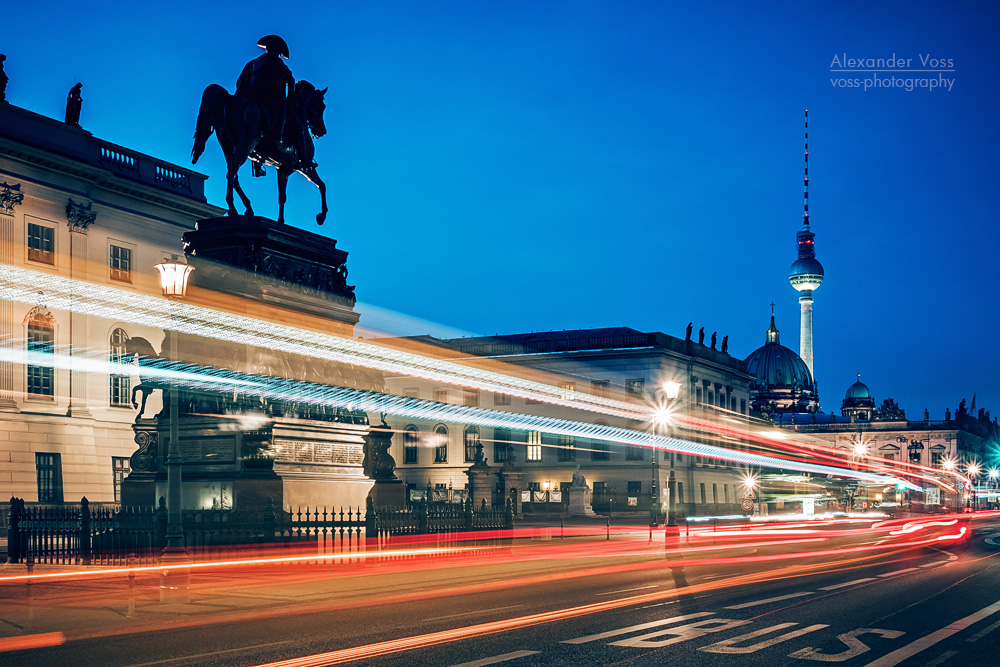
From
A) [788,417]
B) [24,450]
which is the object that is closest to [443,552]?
[24,450]

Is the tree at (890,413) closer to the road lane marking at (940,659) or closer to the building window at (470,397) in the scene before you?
the building window at (470,397)

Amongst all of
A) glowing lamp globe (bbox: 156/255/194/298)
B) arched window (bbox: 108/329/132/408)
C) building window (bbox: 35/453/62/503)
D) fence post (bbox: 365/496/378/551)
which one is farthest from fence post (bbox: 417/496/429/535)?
arched window (bbox: 108/329/132/408)

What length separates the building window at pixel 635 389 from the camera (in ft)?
293

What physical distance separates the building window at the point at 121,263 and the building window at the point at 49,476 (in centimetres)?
967

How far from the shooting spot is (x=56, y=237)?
46.7 meters

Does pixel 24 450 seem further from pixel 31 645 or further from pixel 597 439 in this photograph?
pixel 597 439

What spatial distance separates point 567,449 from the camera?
303ft

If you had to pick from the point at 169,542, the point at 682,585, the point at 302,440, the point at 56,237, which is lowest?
the point at 682,585

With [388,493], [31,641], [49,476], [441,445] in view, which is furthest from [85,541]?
[441,445]

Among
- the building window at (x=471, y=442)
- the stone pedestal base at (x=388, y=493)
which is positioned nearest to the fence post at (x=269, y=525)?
the stone pedestal base at (x=388, y=493)

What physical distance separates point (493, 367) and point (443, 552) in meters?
67.3

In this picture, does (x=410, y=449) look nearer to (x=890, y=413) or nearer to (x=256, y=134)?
(x=256, y=134)

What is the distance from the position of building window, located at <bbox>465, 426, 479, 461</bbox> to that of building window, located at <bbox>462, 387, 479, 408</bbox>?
2.39 m

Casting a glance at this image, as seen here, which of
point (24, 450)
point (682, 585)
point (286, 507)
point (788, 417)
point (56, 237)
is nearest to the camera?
point (682, 585)
